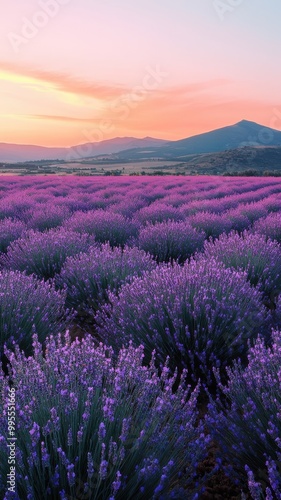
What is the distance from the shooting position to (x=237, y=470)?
6.50ft

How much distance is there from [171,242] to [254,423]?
12.7ft

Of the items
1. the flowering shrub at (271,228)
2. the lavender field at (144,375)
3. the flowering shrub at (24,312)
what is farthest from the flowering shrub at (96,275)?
the flowering shrub at (271,228)

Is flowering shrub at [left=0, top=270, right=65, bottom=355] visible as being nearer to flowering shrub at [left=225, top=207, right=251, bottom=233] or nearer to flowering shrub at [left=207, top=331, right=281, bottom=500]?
flowering shrub at [left=207, top=331, right=281, bottom=500]

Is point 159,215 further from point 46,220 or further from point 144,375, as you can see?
point 144,375

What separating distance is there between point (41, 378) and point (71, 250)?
3.40 m

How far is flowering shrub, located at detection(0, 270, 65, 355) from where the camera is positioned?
293 cm

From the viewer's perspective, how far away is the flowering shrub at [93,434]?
4.50 feet

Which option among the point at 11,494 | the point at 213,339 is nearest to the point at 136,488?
the point at 11,494

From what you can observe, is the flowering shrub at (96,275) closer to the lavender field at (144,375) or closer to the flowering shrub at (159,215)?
the lavender field at (144,375)

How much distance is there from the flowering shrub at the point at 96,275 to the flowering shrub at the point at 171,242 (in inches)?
56.3

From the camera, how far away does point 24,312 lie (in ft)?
9.91

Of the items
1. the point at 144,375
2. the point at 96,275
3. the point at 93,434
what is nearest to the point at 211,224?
the point at 96,275

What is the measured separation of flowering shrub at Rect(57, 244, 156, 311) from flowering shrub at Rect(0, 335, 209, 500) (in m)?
2.09

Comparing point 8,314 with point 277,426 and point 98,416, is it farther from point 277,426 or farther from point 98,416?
point 277,426
